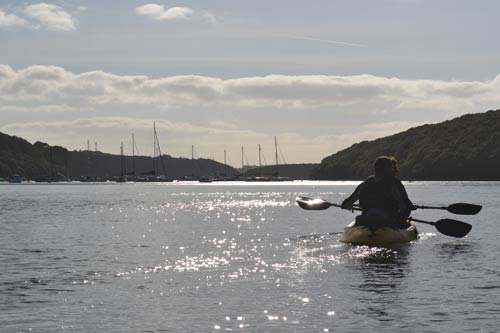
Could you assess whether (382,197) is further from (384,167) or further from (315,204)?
(315,204)

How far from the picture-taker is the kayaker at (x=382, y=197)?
3209 cm

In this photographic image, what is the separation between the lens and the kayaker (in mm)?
32094

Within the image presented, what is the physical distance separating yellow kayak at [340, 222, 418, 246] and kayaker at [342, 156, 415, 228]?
0.26 metres

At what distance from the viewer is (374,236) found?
33062 millimetres

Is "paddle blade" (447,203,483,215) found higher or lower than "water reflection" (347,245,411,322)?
higher

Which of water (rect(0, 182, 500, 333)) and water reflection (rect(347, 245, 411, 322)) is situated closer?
water (rect(0, 182, 500, 333))

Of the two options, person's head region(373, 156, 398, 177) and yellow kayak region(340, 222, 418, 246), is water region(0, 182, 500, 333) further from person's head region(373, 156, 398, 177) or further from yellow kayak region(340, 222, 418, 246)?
person's head region(373, 156, 398, 177)

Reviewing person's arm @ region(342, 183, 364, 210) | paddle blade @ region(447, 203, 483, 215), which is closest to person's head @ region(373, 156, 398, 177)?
person's arm @ region(342, 183, 364, 210)

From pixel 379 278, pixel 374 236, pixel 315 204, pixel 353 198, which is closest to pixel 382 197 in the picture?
pixel 353 198

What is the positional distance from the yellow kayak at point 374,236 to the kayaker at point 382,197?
26 centimetres

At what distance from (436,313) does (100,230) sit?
33.2 metres

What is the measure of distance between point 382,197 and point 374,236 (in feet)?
5.84

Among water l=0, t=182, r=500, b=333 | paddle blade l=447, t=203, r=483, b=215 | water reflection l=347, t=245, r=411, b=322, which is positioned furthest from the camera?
paddle blade l=447, t=203, r=483, b=215

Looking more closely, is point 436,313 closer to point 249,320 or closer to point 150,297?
point 249,320
